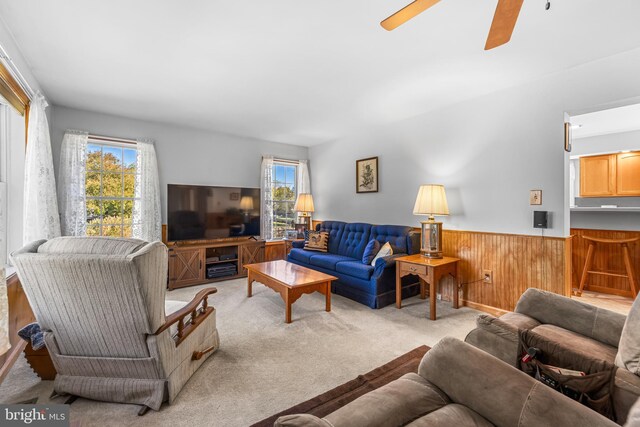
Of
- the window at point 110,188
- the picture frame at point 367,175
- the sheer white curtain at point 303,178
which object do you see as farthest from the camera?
the sheer white curtain at point 303,178

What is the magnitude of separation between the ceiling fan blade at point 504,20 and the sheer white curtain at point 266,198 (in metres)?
4.42

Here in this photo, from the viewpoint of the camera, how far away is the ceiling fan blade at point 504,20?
1.37 m

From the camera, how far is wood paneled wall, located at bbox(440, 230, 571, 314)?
9.68 ft

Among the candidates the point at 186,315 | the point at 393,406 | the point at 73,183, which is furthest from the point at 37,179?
the point at 393,406

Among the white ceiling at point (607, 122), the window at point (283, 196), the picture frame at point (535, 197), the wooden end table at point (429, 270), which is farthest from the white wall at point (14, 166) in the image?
the white ceiling at point (607, 122)

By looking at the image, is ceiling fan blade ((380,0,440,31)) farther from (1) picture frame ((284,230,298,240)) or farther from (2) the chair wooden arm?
(1) picture frame ((284,230,298,240))

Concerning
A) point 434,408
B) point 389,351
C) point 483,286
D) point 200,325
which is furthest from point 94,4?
point 483,286

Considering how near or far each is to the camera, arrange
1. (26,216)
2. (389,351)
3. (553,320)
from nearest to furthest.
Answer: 1. (553,320)
2. (389,351)
3. (26,216)

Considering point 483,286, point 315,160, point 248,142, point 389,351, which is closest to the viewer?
point 389,351

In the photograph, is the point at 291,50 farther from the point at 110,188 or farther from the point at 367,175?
the point at 110,188

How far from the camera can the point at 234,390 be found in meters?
1.97

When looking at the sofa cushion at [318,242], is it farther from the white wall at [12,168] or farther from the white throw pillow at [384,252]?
the white wall at [12,168]

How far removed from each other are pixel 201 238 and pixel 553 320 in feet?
14.7

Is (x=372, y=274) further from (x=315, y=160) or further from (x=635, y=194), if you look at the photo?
(x=635, y=194)
